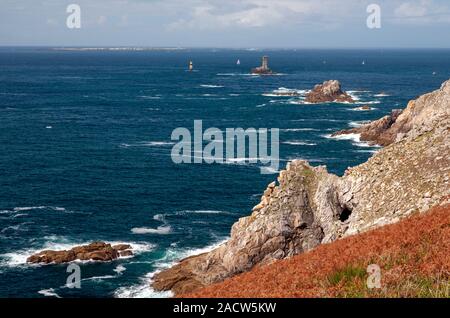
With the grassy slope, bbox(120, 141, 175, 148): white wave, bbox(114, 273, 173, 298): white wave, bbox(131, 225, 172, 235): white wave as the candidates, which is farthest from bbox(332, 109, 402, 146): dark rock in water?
the grassy slope

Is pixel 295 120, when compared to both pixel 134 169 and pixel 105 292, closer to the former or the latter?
pixel 134 169

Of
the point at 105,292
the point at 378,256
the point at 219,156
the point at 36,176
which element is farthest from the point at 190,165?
the point at 378,256

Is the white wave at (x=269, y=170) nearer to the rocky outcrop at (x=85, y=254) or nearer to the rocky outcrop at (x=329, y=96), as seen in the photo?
the rocky outcrop at (x=85, y=254)

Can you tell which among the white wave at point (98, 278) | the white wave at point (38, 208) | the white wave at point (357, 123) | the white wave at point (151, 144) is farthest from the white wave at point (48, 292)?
the white wave at point (357, 123)

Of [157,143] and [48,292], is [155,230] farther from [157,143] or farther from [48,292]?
[157,143]

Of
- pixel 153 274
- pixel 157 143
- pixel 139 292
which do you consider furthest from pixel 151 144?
pixel 139 292
